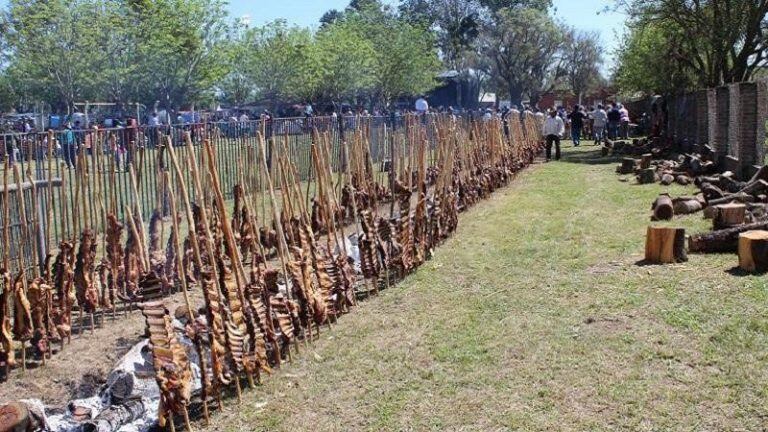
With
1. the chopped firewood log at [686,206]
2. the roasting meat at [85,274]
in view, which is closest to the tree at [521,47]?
the chopped firewood log at [686,206]

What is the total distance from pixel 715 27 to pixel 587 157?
18.3 ft

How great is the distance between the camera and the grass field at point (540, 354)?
16.0 ft

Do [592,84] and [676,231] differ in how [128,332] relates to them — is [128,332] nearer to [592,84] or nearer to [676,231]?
[676,231]

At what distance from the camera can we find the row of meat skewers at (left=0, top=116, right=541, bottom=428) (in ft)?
16.6

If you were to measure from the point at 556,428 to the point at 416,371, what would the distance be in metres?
1.32

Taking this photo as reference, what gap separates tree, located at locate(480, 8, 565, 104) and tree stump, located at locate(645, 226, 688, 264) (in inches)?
1938

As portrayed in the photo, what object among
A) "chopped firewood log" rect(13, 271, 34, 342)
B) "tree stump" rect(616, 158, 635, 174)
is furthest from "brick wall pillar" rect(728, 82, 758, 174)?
"chopped firewood log" rect(13, 271, 34, 342)

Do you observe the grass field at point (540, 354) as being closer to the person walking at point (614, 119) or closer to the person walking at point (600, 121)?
the person walking at point (600, 121)

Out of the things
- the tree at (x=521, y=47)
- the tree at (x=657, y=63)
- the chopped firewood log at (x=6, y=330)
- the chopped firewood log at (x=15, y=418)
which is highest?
the tree at (x=521, y=47)

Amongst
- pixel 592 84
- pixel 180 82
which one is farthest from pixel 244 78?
pixel 592 84

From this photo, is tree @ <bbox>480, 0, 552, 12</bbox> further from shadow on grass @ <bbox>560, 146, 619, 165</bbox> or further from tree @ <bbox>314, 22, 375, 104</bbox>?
shadow on grass @ <bbox>560, 146, 619, 165</bbox>

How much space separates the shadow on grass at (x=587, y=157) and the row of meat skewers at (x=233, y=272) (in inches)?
543

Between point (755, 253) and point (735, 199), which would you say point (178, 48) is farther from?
point (755, 253)

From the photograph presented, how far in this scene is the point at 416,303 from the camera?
7.51 m
